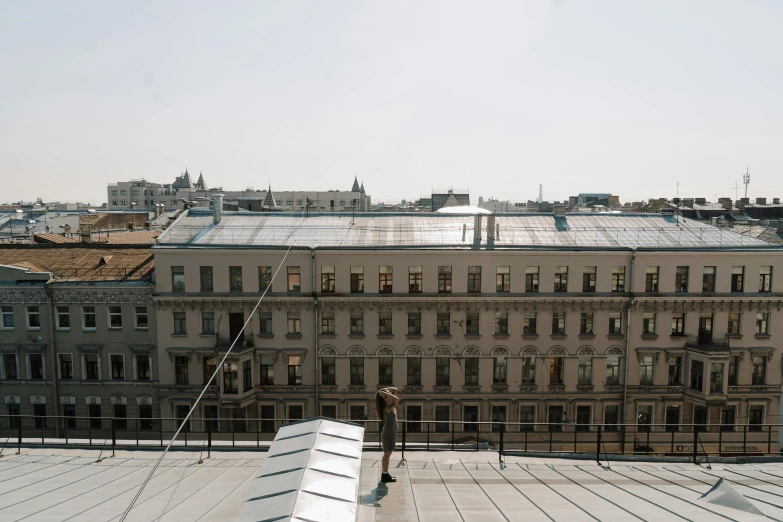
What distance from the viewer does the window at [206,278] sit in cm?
3178

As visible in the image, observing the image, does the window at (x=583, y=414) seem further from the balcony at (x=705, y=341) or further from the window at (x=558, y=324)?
the balcony at (x=705, y=341)

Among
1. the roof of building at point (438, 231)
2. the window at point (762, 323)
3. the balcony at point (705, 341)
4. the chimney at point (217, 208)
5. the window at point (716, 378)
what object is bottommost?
the window at point (716, 378)

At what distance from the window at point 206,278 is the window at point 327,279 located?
5981mm

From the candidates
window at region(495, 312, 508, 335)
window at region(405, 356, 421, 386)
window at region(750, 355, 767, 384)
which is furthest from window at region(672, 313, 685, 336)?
window at region(405, 356, 421, 386)

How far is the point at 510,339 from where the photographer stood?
3219 cm

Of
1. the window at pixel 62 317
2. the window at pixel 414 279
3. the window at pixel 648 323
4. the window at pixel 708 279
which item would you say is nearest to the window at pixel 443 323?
the window at pixel 414 279

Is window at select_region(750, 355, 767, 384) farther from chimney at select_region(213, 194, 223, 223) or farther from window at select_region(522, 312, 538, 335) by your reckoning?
chimney at select_region(213, 194, 223, 223)

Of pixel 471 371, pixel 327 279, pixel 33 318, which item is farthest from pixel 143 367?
pixel 471 371

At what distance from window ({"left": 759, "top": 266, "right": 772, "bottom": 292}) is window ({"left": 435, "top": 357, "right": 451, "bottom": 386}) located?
17.7 m

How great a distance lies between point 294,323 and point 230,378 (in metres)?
4.31

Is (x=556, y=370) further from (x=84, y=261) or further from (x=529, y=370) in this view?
(x=84, y=261)

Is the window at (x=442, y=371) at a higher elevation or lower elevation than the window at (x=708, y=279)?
lower

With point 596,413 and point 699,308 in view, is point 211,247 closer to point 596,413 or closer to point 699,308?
point 596,413

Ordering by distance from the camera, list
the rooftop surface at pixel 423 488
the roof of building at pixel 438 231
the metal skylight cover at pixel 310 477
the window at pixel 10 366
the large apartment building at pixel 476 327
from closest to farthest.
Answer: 1. the metal skylight cover at pixel 310 477
2. the rooftop surface at pixel 423 488
3. the large apartment building at pixel 476 327
4. the window at pixel 10 366
5. the roof of building at pixel 438 231
